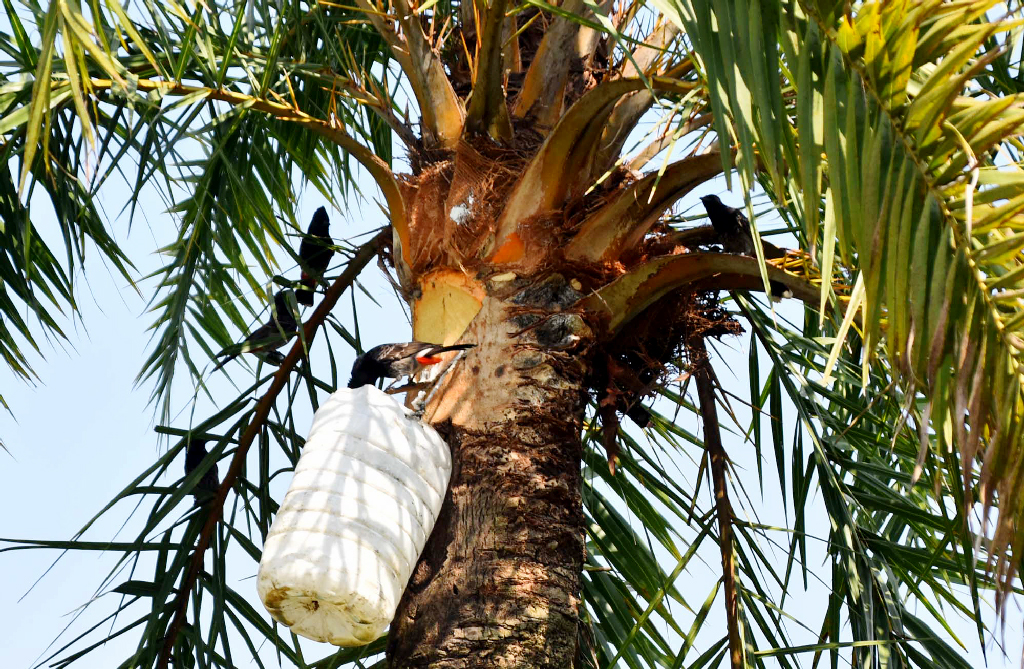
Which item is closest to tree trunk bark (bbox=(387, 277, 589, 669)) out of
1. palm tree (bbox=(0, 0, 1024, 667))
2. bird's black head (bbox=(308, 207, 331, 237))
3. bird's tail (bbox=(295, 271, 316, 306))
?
palm tree (bbox=(0, 0, 1024, 667))

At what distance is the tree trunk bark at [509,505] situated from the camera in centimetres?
263

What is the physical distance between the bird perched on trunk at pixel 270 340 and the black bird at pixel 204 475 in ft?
1.07

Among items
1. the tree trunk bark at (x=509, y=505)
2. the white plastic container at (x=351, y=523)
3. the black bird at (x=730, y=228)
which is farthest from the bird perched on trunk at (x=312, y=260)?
the black bird at (x=730, y=228)

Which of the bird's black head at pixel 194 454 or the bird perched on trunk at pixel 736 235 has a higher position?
the bird perched on trunk at pixel 736 235

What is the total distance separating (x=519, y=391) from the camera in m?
3.02

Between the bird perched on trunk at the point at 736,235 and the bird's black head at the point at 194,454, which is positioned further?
the bird's black head at the point at 194,454

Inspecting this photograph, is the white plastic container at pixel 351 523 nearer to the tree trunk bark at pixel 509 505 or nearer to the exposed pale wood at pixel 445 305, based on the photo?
the tree trunk bark at pixel 509 505

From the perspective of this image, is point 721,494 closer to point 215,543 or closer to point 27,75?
point 215,543

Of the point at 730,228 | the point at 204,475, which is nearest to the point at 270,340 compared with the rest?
the point at 204,475

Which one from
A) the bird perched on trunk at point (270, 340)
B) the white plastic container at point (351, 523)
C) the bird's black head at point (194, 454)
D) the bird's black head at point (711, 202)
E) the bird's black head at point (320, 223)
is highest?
the bird's black head at point (320, 223)

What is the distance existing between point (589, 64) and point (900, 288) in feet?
7.00

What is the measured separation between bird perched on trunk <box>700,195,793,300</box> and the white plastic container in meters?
1.28

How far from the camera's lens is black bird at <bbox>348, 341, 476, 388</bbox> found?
3217mm

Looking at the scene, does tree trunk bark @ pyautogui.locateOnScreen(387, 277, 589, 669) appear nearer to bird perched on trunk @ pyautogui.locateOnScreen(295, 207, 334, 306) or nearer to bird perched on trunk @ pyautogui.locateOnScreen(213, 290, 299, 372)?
bird perched on trunk @ pyautogui.locateOnScreen(213, 290, 299, 372)
